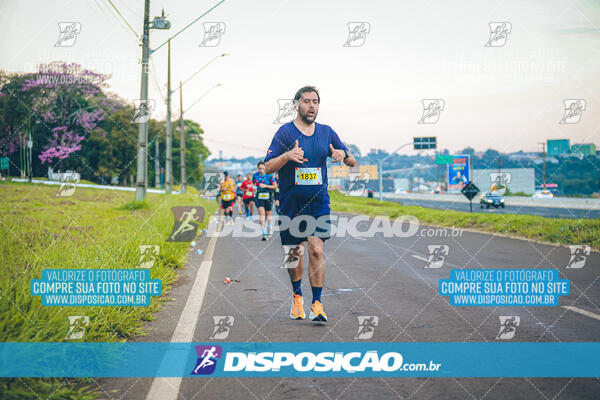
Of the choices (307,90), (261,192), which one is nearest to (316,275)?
(307,90)

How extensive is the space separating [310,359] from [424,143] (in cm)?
4028

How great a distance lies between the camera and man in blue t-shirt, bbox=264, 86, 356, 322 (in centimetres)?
518

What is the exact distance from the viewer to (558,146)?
70.9m

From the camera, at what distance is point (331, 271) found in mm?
9234

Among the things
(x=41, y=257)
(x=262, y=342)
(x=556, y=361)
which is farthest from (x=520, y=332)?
(x=41, y=257)

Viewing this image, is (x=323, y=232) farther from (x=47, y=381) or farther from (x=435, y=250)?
(x=435, y=250)

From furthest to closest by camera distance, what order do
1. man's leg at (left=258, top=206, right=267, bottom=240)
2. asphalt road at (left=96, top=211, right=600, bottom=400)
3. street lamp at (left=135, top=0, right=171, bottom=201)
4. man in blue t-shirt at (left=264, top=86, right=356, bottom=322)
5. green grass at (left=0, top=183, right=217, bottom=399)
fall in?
street lamp at (left=135, top=0, right=171, bottom=201) < man's leg at (left=258, top=206, right=267, bottom=240) < man in blue t-shirt at (left=264, top=86, right=356, bottom=322) < asphalt road at (left=96, top=211, right=600, bottom=400) < green grass at (left=0, top=183, right=217, bottom=399)

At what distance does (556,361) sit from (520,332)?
3.07 feet

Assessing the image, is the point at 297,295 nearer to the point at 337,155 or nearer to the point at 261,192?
the point at 337,155
